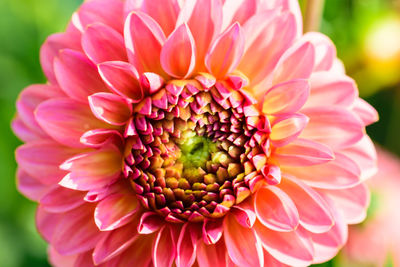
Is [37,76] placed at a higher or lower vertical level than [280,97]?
lower

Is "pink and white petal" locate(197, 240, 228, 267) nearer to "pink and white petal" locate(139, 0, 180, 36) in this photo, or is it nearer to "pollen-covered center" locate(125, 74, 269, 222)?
"pollen-covered center" locate(125, 74, 269, 222)

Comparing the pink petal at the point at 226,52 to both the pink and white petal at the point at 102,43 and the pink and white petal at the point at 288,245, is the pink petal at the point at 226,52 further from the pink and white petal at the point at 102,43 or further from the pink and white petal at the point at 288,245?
the pink and white petal at the point at 288,245

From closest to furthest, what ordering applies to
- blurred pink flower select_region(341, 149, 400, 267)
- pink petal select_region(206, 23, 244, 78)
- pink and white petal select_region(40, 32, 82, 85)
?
pink petal select_region(206, 23, 244, 78), pink and white petal select_region(40, 32, 82, 85), blurred pink flower select_region(341, 149, 400, 267)

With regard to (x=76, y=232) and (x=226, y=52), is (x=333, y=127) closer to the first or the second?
(x=226, y=52)

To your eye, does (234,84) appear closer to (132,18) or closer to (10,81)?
(132,18)

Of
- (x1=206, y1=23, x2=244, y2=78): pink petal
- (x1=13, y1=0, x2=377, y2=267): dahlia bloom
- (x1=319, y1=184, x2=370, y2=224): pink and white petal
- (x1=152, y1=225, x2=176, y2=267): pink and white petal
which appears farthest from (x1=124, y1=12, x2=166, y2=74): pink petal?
(x1=319, y1=184, x2=370, y2=224): pink and white petal

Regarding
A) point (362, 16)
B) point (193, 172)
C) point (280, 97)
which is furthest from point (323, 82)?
point (362, 16)
